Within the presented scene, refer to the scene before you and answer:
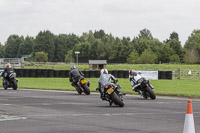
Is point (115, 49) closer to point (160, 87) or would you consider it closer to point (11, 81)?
point (160, 87)

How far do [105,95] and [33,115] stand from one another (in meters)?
4.34

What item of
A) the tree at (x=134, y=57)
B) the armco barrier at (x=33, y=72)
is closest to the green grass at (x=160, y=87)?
the armco barrier at (x=33, y=72)

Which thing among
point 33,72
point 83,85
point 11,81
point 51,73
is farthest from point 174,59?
point 83,85

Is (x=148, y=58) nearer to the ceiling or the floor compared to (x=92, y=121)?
nearer to the ceiling

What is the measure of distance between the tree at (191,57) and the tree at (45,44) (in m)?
67.1

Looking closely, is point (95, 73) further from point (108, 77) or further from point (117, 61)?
point (117, 61)

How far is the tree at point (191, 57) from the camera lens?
123m

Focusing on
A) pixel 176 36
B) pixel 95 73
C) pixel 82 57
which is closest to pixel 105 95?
pixel 95 73

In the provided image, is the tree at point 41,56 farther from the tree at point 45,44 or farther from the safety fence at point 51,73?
the safety fence at point 51,73

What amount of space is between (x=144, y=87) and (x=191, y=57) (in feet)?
353

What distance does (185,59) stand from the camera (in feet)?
412

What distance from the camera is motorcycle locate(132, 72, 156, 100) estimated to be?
2022cm

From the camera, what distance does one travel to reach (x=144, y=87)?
20.2m

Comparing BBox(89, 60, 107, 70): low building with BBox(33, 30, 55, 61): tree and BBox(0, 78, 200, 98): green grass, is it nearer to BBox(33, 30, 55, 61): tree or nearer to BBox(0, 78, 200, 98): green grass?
BBox(0, 78, 200, 98): green grass
